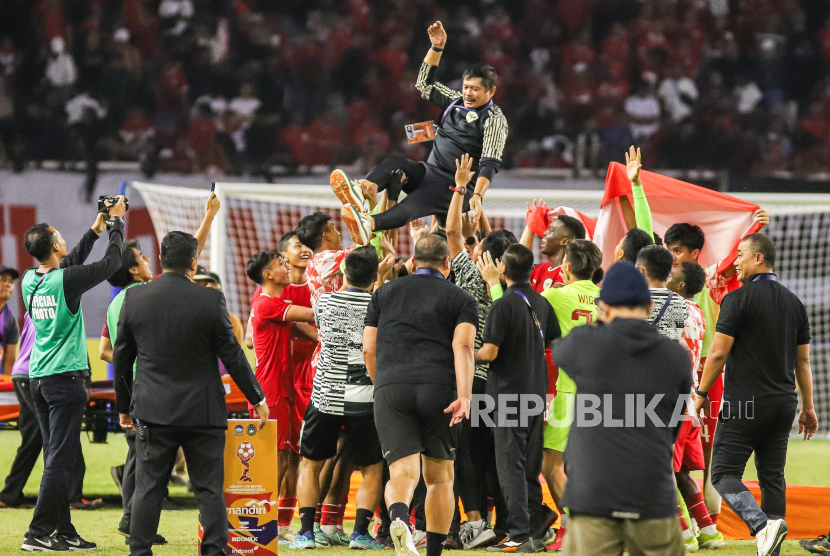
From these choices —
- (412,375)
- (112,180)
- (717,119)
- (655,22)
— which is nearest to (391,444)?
(412,375)

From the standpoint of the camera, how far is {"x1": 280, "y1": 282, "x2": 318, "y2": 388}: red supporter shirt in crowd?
7324 mm

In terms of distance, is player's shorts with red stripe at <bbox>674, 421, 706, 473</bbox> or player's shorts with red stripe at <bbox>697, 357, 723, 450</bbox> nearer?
player's shorts with red stripe at <bbox>674, 421, 706, 473</bbox>

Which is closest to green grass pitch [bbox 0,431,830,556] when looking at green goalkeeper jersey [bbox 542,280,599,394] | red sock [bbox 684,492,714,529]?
red sock [bbox 684,492,714,529]

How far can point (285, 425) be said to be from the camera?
7223 mm

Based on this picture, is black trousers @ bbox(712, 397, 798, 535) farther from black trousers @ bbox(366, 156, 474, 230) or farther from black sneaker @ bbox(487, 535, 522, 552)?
black trousers @ bbox(366, 156, 474, 230)

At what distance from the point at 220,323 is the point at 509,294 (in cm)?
188

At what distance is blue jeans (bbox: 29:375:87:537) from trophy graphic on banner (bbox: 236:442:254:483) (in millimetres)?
1522

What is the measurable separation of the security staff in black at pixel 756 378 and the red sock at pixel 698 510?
74 cm

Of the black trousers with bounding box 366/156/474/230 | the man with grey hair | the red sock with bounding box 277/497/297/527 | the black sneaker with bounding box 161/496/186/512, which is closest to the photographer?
the man with grey hair

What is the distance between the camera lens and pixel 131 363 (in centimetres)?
565

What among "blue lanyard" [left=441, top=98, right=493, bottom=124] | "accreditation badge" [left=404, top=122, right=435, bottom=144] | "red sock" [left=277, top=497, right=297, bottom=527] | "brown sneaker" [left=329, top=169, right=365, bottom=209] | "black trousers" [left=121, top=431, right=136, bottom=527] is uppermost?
"blue lanyard" [left=441, top=98, right=493, bottom=124]

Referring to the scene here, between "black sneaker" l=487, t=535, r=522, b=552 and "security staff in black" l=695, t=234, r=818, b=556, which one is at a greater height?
"security staff in black" l=695, t=234, r=818, b=556

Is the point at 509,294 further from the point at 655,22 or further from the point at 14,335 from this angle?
the point at 655,22

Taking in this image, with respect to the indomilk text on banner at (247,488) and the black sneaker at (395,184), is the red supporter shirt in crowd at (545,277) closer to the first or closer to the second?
the black sneaker at (395,184)
